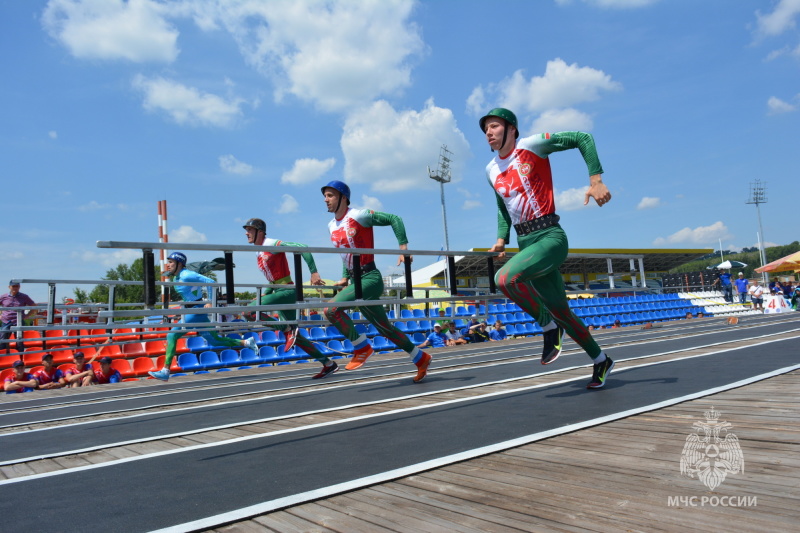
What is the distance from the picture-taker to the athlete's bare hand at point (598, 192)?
13.1ft

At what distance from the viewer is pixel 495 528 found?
1.54m

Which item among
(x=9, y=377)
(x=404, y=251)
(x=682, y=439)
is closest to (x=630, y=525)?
(x=682, y=439)

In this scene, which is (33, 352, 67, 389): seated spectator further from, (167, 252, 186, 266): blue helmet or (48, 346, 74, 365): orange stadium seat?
(167, 252, 186, 266): blue helmet

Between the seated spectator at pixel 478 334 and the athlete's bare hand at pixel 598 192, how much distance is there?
1130 cm

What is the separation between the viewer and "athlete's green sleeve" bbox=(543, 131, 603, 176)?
412 cm

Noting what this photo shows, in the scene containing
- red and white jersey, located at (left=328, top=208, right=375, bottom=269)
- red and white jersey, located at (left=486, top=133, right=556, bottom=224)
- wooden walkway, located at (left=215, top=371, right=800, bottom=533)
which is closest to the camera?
wooden walkway, located at (left=215, top=371, right=800, bottom=533)

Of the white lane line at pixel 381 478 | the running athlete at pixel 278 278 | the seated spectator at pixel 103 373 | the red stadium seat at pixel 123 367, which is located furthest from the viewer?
the red stadium seat at pixel 123 367

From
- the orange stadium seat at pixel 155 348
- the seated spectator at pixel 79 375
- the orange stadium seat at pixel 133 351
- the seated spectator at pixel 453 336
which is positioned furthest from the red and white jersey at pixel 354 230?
the seated spectator at pixel 453 336

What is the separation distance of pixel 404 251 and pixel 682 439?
3.02 m

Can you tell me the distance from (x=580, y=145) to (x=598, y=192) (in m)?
0.45

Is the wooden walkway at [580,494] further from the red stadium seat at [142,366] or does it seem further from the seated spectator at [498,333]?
the seated spectator at [498,333]


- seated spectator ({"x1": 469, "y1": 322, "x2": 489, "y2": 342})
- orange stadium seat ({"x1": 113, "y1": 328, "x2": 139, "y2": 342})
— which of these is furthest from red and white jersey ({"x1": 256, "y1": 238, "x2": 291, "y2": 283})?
seated spectator ({"x1": 469, "y1": 322, "x2": 489, "y2": 342})

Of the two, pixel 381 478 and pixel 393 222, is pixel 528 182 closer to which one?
pixel 393 222

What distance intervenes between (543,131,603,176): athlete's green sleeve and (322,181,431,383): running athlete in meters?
1.87
